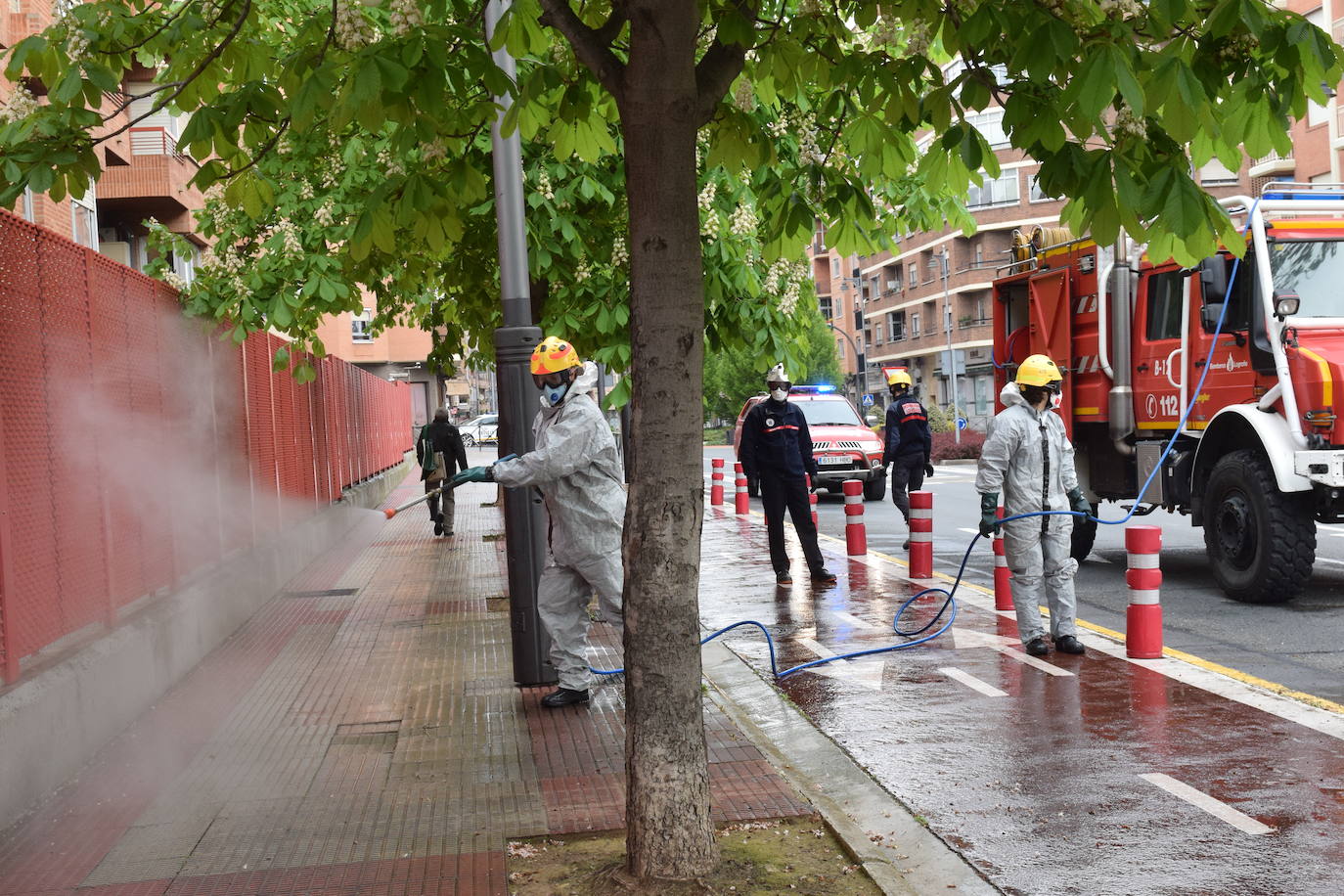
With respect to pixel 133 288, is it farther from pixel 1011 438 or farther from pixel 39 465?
pixel 1011 438

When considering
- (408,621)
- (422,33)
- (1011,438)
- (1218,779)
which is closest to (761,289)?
(1011,438)

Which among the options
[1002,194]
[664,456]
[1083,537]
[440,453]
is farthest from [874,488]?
[1002,194]

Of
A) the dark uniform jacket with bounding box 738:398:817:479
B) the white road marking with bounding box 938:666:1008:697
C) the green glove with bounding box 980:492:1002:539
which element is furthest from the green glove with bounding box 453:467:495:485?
the dark uniform jacket with bounding box 738:398:817:479

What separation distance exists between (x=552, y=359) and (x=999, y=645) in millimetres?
3673

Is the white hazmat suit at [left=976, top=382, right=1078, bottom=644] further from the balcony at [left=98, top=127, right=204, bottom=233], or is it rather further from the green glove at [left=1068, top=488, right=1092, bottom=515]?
the balcony at [left=98, top=127, right=204, bottom=233]

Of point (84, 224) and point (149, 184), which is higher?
point (149, 184)

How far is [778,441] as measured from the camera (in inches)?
479

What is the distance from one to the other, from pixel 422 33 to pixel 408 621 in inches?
296

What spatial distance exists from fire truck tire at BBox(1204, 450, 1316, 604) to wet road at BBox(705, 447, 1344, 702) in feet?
0.54

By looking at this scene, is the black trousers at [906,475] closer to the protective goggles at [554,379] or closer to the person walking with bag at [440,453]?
the person walking with bag at [440,453]

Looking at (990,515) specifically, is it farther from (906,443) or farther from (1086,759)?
(906,443)

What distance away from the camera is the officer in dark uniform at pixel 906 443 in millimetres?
14641

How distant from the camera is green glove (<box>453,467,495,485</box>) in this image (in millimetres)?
6344

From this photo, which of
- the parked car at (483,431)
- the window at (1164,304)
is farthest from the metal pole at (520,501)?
the parked car at (483,431)
